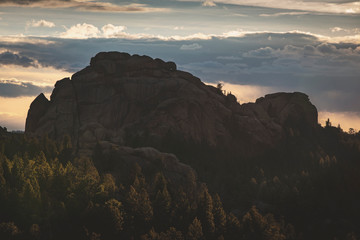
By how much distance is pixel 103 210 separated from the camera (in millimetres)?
143250

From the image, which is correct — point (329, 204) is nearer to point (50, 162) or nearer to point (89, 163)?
point (89, 163)

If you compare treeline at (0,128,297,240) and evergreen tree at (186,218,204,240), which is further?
evergreen tree at (186,218,204,240)

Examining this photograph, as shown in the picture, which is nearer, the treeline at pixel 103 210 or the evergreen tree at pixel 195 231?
the treeline at pixel 103 210

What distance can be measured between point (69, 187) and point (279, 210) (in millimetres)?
67189

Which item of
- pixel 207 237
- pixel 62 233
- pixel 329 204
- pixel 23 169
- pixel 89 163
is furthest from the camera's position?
pixel 329 204

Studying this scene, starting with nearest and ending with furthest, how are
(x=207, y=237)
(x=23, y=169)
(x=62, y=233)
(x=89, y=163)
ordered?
(x=62, y=233) < (x=207, y=237) < (x=23, y=169) < (x=89, y=163)

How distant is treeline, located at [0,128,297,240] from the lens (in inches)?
5482

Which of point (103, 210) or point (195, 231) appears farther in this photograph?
point (103, 210)

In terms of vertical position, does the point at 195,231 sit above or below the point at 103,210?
below

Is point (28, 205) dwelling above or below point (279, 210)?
above

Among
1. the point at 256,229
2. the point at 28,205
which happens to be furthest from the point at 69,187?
the point at 256,229

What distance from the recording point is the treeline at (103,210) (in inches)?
5482

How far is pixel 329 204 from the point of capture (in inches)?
7357

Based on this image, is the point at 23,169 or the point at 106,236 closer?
the point at 106,236
